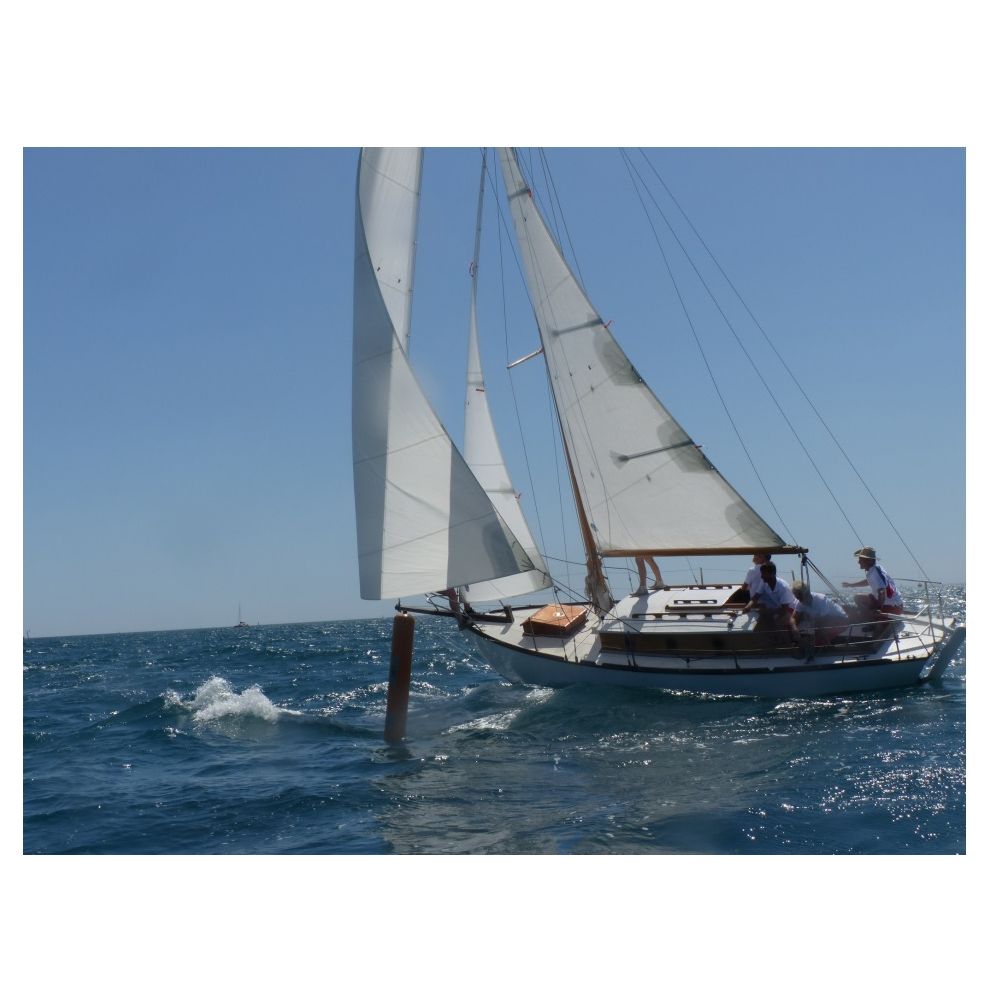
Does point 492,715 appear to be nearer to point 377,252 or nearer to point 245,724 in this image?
point 245,724

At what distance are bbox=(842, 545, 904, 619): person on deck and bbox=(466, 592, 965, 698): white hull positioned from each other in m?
0.40

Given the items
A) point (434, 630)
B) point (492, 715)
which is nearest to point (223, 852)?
point (492, 715)

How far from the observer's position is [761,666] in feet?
44.9

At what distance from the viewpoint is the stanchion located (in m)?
11.8

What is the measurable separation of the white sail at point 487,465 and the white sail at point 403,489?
228 inches

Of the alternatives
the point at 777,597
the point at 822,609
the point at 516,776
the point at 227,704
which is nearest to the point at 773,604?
the point at 777,597

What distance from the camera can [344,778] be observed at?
982 cm

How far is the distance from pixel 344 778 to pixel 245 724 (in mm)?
5396

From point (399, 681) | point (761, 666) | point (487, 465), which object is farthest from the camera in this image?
point (487, 465)

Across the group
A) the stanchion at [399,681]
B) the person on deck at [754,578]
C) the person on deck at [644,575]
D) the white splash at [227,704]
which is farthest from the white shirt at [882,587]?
the white splash at [227,704]

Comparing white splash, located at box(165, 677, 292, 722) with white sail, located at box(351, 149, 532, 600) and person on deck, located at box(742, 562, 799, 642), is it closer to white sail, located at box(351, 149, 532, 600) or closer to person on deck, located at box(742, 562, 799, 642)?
white sail, located at box(351, 149, 532, 600)

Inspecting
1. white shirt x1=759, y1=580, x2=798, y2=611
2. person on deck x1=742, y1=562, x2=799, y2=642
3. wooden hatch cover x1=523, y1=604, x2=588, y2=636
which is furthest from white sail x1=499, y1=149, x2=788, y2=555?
wooden hatch cover x1=523, y1=604, x2=588, y2=636

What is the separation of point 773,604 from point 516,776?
6898 millimetres

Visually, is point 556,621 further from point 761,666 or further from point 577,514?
point 761,666
